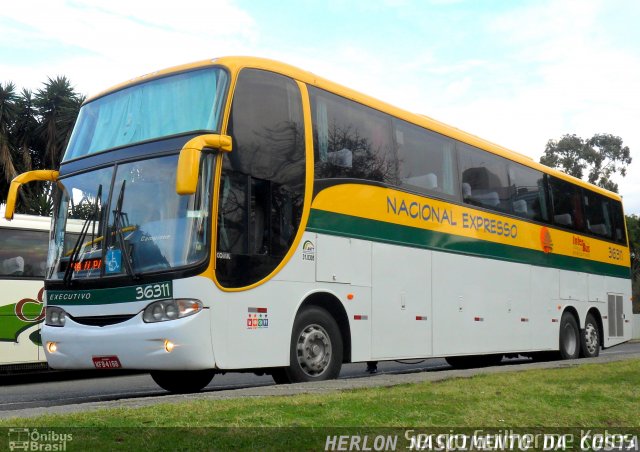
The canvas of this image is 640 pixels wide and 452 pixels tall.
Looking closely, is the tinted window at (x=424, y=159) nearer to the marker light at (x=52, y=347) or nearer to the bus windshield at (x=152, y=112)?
the bus windshield at (x=152, y=112)

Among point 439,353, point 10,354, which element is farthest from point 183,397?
point 10,354

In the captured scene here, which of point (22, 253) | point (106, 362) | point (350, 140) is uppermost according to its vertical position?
point (350, 140)

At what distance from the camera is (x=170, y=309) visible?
838 cm

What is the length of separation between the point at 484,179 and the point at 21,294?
26.3ft

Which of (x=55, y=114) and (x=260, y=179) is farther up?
(x=55, y=114)

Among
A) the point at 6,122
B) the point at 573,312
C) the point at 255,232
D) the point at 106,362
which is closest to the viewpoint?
the point at 106,362

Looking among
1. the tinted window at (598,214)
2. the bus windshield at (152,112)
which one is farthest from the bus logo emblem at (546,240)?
the bus windshield at (152,112)

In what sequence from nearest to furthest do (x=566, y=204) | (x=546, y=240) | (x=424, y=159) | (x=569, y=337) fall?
(x=424, y=159)
(x=546, y=240)
(x=569, y=337)
(x=566, y=204)

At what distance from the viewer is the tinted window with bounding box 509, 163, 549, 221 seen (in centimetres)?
1510

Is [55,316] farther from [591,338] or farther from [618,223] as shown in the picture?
[618,223]

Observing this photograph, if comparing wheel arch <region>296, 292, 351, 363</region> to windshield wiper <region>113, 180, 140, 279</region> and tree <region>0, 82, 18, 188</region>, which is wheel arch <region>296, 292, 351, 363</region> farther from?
tree <region>0, 82, 18, 188</region>

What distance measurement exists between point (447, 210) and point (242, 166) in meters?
4.68

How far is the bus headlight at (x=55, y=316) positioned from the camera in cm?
930

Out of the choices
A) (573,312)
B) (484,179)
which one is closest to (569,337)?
(573,312)
